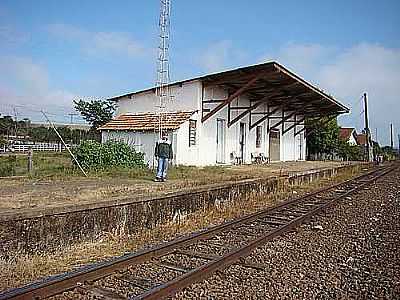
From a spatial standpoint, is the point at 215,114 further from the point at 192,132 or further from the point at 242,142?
the point at 242,142

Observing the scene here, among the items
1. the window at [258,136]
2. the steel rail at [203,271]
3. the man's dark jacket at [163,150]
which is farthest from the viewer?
the window at [258,136]

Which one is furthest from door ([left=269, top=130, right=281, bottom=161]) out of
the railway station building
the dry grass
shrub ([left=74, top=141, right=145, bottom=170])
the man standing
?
the dry grass

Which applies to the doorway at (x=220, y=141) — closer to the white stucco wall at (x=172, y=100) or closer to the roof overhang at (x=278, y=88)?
the roof overhang at (x=278, y=88)

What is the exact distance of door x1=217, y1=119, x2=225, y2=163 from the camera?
21.6 meters

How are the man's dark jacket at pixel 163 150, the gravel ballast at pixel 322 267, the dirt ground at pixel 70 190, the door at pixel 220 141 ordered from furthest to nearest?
1. the door at pixel 220 141
2. the man's dark jacket at pixel 163 150
3. the dirt ground at pixel 70 190
4. the gravel ballast at pixel 322 267

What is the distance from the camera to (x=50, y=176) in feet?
40.7

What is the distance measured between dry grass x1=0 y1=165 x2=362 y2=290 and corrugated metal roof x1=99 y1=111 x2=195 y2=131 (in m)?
7.94

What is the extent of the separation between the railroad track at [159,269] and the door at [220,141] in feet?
42.4

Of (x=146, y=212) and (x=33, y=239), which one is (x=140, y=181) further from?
(x=33, y=239)

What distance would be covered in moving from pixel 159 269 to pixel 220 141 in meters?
16.4

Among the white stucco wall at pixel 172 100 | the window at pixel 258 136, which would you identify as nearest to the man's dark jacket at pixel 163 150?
the white stucco wall at pixel 172 100

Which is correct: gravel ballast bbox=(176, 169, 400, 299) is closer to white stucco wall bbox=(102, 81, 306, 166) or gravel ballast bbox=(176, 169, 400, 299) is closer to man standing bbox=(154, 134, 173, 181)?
man standing bbox=(154, 134, 173, 181)

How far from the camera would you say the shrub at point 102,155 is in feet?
48.7

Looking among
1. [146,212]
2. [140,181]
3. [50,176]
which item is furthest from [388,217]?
[50,176]
